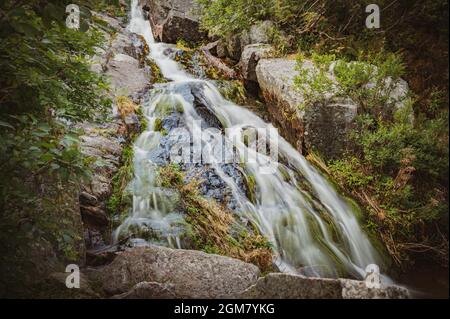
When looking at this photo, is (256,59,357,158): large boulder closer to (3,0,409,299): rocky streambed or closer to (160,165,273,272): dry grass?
(3,0,409,299): rocky streambed

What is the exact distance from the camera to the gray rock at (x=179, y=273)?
380cm

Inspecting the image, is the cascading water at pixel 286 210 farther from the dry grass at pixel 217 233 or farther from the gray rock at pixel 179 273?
the gray rock at pixel 179 273

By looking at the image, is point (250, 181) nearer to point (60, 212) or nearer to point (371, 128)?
point (371, 128)

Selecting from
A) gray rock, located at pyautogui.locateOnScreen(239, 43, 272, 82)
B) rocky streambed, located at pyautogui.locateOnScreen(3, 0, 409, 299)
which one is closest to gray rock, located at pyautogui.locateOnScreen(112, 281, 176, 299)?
rocky streambed, located at pyautogui.locateOnScreen(3, 0, 409, 299)

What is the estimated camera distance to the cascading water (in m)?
5.39

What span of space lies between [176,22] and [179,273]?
34.6 ft

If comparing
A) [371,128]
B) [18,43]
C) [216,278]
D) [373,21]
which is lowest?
[216,278]

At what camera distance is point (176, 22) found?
41.1 feet

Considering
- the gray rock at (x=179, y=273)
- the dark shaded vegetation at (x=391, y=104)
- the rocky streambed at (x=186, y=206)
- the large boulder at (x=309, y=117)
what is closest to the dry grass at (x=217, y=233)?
the rocky streambed at (x=186, y=206)

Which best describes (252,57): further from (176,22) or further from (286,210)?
(176,22)

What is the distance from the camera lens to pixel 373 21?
793cm

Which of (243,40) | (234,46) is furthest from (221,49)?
(243,40)
